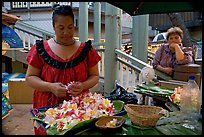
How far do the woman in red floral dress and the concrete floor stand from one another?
1.92 metres

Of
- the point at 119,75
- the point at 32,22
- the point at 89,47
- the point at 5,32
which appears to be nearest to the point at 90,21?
the point at 32,22

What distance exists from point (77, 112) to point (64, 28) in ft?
1.81

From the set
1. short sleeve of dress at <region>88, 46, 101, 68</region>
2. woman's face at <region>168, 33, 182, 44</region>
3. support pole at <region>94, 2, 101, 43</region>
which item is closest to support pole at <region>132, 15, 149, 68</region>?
support pole at <region>94, 2, 101, 43</region>

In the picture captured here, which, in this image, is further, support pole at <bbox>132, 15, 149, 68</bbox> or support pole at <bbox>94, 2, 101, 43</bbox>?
support pole at <bbox>94, 2, 101, 43</bbox>

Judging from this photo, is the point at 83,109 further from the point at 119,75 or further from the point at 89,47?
the point at 119,75

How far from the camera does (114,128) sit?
1118 mm

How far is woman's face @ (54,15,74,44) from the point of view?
1461 millimetres

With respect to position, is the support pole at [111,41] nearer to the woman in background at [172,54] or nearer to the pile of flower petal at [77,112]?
the woman in background at [172,54]

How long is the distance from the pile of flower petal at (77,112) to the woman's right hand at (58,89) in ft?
0.23

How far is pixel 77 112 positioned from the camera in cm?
119

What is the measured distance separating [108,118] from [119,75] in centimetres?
347

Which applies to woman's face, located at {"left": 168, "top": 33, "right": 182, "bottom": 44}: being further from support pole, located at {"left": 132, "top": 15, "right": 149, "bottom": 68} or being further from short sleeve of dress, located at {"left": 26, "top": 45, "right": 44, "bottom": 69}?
support pole, located at {"left": 132, "top": 15, "right": 149, "bottom": 68}

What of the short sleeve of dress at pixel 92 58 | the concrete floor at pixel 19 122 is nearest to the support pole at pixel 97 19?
the concrete floor at pixel 19 122

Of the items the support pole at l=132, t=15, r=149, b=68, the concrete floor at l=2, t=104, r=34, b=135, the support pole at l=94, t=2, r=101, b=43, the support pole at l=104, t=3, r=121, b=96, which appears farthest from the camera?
the support pole at l=94, t=2, r=101, b=43
